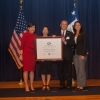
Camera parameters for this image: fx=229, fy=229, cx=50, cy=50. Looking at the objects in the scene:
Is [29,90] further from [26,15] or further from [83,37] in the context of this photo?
[26,15]

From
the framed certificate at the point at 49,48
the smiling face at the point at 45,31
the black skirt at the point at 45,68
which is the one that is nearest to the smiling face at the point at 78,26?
the framed certificate at the point at 49,48

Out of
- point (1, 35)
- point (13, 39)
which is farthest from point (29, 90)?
point (1, 35)

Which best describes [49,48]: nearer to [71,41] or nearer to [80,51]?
[71,41]

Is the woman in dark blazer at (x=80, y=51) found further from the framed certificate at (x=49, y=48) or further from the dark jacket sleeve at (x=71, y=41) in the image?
the framed certificate at (x=49, y=48)

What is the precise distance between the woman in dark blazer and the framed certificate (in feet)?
1.16

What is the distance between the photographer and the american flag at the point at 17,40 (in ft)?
19.6

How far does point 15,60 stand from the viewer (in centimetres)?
598

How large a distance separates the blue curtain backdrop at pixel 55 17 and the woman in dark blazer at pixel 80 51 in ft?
5.84

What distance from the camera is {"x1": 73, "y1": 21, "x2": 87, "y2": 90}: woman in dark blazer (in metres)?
4.78

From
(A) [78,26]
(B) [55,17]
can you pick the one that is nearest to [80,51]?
(A) [78,26]

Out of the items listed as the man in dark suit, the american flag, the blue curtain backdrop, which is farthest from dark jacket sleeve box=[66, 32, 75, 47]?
the blue curtain backdrop

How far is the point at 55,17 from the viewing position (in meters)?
6.63

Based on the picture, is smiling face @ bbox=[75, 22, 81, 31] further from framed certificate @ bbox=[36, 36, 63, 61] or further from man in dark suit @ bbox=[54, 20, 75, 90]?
framed certificate @ bbox=[36, 36, 63, 61]

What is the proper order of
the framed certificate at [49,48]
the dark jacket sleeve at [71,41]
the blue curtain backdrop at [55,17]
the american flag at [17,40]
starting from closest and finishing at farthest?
the dark jacket sleeve at [71,41]
the framed certificate at [49,48]
the american flag at [17,40]
the blue curtain backdrop at [55,17]
